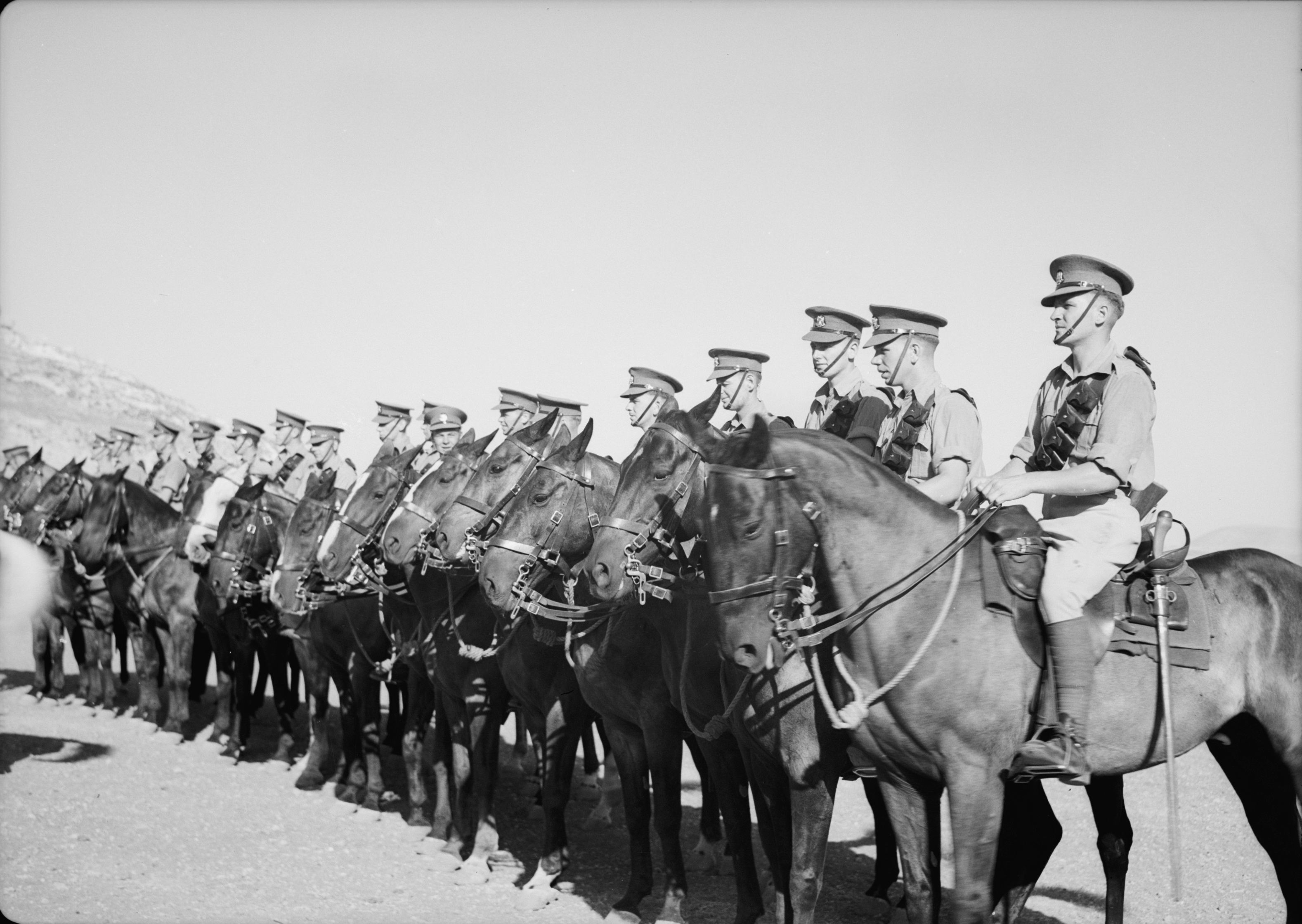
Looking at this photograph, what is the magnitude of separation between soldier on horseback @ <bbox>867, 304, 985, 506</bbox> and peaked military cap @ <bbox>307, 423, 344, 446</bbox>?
9.21m

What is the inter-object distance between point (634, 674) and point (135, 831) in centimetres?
529

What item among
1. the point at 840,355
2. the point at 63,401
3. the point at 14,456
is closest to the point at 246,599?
the point at 840,355

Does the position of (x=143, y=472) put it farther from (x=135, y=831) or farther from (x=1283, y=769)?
(x=1283, y=769)

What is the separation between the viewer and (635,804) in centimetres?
792

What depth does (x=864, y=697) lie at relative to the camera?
17.9ft

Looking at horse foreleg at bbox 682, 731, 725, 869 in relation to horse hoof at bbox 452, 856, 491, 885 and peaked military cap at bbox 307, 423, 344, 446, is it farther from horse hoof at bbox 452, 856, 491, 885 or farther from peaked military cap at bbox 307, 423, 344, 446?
peaked military cap at bbox 307, 423, 344, 446

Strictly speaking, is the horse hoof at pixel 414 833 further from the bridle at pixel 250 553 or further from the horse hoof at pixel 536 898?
the bridle at pixel 250 553

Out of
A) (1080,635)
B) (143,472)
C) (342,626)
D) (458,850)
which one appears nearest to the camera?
(1080,635)

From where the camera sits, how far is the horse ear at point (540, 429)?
9.23 meters

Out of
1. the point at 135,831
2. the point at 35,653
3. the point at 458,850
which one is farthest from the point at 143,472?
the point at 458,850

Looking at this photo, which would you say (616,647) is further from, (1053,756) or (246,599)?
(246,599)

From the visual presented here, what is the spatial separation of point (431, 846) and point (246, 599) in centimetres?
482

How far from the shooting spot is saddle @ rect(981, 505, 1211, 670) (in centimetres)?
547

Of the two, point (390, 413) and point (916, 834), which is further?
point (390, 413)
